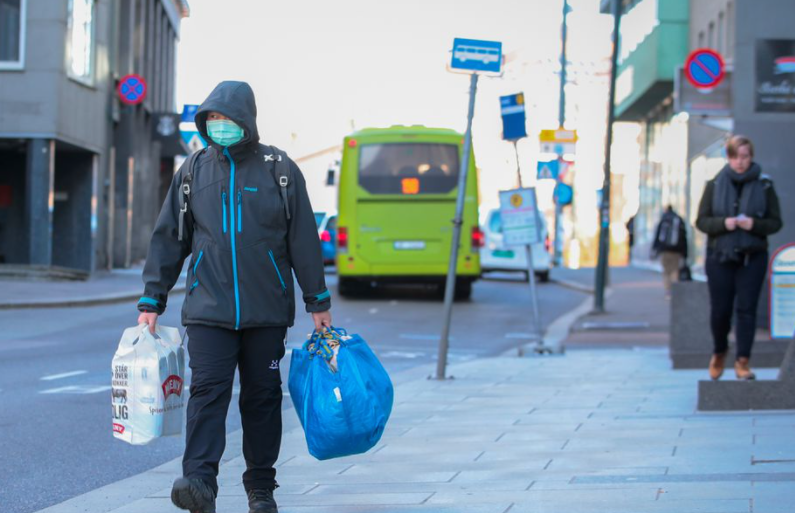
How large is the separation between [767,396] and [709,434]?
112 cm

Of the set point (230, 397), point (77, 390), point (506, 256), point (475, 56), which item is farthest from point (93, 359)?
point (506, 256)

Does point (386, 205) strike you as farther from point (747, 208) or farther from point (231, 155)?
point (231, 155)

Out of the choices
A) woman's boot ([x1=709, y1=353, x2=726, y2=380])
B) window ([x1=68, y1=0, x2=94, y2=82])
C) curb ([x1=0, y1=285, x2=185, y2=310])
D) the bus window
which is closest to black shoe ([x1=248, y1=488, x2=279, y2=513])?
woman's boot ([x1=709, y1=353, x2=726, y2=380])

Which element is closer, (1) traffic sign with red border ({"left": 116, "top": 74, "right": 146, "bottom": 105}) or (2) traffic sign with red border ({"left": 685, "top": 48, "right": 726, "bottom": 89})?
(2) traffic sign with red border ({"left": 685, "top": 48, "right": 726, "bottom": 89})

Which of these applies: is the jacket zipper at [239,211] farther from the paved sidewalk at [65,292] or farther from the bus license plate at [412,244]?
the bus license plate at [412,244]

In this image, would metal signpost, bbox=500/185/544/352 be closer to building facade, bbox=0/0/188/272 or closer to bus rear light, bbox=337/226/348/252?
bus rear light, bbox=337/226/348/252

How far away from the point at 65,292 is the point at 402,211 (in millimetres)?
6257

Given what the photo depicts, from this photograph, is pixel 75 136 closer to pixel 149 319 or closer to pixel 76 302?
pixel 76 302

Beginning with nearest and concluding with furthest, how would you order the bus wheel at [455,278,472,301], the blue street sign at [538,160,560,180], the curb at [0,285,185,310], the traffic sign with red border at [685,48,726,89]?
the traffic sign with red border at [685,48,726,89]
the curb at [0,285,185,310]
the bus wheel at [455,278,472,301]
the blue street sign at [538,160,560,180]

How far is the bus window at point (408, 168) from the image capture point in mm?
25141

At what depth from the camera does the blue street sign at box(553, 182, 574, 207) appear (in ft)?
121

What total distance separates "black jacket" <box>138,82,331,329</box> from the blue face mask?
0.10 feet

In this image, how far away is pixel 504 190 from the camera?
1497 cm

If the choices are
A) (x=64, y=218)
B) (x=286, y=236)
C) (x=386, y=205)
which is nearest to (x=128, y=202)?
(x=64, y=218)
